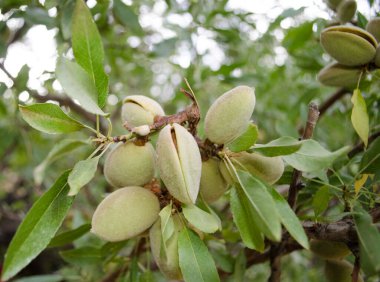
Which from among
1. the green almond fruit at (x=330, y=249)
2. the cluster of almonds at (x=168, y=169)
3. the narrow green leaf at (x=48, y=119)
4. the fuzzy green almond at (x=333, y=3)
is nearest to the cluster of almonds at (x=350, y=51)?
the fuzzy green almond at (x=333, y=3)

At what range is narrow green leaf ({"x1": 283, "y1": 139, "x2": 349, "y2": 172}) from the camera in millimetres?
835

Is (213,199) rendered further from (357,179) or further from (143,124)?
(357,179)

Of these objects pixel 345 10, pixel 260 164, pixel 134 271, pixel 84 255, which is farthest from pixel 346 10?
pixel 84 255

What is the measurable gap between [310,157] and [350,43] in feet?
1.41

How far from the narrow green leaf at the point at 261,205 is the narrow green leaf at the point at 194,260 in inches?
6.6

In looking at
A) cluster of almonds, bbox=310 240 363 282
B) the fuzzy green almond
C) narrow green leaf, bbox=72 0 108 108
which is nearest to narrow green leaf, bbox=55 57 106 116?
narrow green leaf, bbox=72 0 108 108

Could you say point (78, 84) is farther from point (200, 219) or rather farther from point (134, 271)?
point (134, 271)

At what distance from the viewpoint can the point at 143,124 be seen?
3.20ft

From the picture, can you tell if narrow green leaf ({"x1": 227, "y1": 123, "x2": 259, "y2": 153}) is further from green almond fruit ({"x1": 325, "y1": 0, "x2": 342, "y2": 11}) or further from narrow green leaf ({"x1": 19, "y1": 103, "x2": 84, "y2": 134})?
green almond fruit ({"x1": 325, "y1": 0, "x2": 342, "y2": 11})

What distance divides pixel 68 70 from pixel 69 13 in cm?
55

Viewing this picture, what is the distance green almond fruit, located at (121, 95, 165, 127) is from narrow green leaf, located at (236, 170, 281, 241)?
0.83 ft

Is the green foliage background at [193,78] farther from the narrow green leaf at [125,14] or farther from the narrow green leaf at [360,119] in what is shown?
the narrow green leaf at [360,119]

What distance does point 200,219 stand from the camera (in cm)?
89

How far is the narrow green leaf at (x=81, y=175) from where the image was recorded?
0.80 metres
